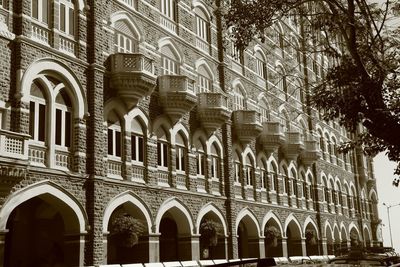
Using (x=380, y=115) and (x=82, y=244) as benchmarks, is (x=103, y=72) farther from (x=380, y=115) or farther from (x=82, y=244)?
(x=380, y=115)

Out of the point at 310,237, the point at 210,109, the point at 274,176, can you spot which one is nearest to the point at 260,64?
the point at 274,176

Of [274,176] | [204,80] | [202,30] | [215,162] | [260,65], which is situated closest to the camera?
[215,162]

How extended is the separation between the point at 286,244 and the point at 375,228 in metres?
24.4

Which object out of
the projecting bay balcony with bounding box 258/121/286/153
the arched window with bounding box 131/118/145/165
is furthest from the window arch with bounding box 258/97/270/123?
the arched window with bounding box 131/118/145/165

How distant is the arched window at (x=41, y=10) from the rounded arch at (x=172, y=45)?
673cm

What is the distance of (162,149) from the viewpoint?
24766 mm

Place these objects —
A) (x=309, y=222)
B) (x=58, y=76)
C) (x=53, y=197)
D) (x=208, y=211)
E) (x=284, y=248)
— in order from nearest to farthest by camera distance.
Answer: (x=53, y=197)
(x=58, y=76)
(x=208, y=211)
(x=284, y=248)
(x=309, y=222)

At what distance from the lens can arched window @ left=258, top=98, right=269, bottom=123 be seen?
3541cm

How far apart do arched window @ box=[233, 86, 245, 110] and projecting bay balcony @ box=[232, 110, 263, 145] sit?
856 mm

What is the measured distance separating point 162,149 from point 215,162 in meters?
4.85

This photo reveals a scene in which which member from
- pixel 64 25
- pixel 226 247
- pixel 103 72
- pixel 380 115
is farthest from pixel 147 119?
pixel 380 115

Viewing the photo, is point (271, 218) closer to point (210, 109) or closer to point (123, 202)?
point (210, 109)

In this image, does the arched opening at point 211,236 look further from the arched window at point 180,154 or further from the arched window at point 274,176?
the arched window at point 274,176

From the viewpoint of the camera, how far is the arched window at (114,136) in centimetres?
2178
